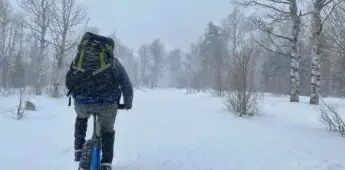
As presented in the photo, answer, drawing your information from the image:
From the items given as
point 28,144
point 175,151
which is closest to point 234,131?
point 175,151

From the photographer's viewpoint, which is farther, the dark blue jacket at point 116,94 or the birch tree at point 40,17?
the birch tree at point 40,17

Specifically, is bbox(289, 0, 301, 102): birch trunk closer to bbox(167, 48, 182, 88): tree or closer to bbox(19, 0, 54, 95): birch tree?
bbox(19, 0, 54, 95): birch tree

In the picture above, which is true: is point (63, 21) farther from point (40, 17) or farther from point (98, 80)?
point (98, 80)

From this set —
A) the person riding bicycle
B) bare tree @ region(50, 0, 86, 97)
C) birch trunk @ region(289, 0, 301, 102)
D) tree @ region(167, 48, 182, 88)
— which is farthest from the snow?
tree @ region(167, 48, 182, 88)

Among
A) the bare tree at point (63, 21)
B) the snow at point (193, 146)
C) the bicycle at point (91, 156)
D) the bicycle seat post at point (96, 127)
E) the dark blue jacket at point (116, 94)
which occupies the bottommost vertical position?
the snow at point (193, 146)

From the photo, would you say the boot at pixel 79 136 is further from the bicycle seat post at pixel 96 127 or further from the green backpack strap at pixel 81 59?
the green backpack strap at pixel 81 59

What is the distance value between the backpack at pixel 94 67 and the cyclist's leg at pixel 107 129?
0.19 metres

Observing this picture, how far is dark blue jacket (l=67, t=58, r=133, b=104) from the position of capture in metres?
3.57

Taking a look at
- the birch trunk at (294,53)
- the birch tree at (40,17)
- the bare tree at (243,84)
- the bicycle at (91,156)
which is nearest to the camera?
the bicycle at (91,156)

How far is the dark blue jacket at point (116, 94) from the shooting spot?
3568 mm

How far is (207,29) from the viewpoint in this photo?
61.9 metres

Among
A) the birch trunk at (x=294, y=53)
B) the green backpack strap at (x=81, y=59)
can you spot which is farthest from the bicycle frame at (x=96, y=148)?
the birch trunk at (x=294, y=53)

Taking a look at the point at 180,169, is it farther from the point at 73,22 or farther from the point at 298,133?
the point at 73,22

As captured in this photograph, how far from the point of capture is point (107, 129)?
12.3 ft
